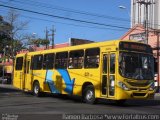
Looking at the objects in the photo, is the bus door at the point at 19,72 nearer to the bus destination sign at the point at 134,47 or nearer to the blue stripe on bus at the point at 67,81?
the blue stripe on bus at the point at 67,81

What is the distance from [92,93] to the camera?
2117 cm

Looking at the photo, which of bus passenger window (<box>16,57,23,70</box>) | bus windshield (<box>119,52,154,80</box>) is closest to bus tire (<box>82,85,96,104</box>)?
bus windshield (<box>119,52,154,80</box>)

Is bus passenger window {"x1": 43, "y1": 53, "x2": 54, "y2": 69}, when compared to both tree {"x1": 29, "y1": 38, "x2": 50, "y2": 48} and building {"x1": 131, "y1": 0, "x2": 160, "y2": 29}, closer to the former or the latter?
building {"x1": 131, "y1": 0, "x2": 160, "y2": 29}

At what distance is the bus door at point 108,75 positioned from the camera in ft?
65.6

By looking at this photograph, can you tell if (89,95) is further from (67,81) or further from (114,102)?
(67,81)

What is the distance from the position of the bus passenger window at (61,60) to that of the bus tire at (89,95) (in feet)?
8.49

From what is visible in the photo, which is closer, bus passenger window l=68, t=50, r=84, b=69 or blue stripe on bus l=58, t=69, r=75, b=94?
bus passenger window l=68, t=50, r=84, b=69

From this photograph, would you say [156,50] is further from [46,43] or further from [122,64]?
[46,43]

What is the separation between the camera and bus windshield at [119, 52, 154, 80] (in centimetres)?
1975

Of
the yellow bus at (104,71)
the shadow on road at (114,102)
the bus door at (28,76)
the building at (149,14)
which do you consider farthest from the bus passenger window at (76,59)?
the building at (149,14)

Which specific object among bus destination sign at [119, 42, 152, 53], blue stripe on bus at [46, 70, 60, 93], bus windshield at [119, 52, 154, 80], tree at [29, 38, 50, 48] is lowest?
blue stripe on bus at [46, 70, 60, 93]

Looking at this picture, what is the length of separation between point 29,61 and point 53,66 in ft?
12.6

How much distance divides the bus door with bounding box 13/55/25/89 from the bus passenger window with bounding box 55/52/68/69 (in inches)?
202

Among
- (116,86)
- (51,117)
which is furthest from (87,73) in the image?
(51,117)
